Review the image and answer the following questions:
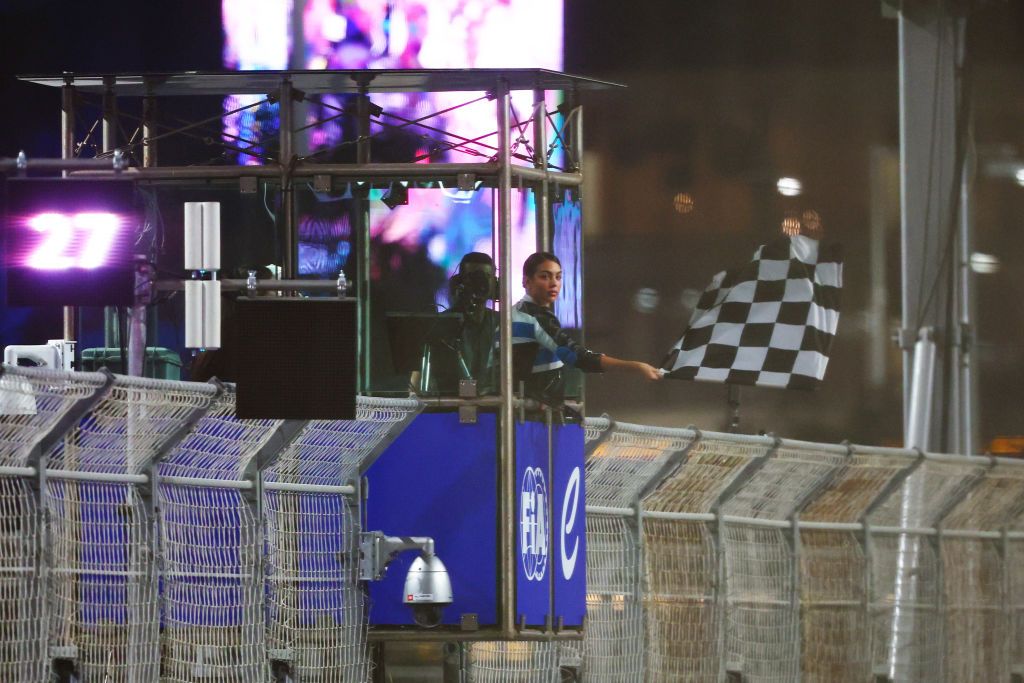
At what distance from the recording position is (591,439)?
6.31 meters

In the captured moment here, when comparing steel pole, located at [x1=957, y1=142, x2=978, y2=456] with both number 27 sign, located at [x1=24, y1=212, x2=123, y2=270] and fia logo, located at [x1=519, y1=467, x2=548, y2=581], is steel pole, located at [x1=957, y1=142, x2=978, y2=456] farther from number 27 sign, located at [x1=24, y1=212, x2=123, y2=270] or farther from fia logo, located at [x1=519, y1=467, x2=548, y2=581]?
number 27 sign, located at [x1=24, y1=212, x2=123, y2=270]

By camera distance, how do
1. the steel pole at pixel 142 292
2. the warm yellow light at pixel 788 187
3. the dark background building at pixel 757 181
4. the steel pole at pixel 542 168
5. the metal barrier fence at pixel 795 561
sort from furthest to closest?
the warm yellow light at pixel 788 187
the dark background building at pixel 757 181
the metal barrier fence at pixel 795 561
the steel pole at pixel 542 168
the steel pole at pixel 142 292

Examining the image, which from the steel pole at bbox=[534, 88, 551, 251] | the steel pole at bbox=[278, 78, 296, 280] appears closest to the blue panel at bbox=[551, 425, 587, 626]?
the steel pole at bbox=[534, 88, 551, 251]

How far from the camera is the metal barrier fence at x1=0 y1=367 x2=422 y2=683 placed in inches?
173

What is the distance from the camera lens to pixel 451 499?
19.7ft

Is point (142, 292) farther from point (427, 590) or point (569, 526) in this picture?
point (569, 526)

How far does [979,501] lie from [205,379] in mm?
3782

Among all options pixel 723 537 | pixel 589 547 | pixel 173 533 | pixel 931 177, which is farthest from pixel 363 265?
pixel 931 177

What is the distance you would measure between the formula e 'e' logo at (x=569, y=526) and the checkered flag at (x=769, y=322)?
1319 mm

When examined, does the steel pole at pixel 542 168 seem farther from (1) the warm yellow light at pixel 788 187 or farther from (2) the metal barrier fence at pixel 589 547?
(1) the warm yellow light at pixel 788 187

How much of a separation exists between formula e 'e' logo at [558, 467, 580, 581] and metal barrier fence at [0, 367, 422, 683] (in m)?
0.73

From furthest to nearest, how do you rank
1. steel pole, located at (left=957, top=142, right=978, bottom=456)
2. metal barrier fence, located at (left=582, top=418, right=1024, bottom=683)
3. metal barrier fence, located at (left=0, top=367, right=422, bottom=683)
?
steel pole, located at (left=957, top=142, right=978, bottom=456), metal barrier fence, located at (left=582, top=418, right=1024, bottom=683), metal barrier fence, located at (left=0, top=367, right=422, bottom=683)

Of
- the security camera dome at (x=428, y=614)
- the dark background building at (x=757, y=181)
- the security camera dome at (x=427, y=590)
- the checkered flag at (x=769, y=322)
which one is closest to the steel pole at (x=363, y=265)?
the security camera dome at (x=427, y=590)

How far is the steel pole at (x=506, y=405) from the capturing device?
5.98m
